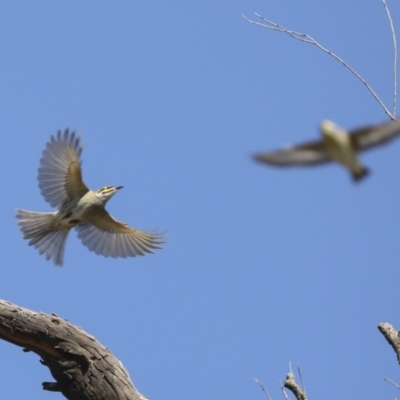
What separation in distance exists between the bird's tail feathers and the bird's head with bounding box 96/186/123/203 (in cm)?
61

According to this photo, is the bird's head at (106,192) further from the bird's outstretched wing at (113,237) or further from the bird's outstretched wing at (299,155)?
the bird's outstretched wing at (299,155)

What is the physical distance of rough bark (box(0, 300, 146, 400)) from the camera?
7812 mm

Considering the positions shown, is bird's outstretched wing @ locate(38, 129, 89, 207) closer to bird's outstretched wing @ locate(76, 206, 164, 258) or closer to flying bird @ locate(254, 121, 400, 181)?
bird's outstretched wing @ locate(76, 206, 164, 258)

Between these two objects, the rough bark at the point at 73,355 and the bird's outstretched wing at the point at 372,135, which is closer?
the bird's outstretched wing at the point at 372,135

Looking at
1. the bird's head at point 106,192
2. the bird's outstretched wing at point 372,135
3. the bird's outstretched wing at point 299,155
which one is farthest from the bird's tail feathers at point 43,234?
the bird's outstretched wing at point 372,135

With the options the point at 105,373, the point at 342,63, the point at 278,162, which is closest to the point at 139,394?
the point at 105,373

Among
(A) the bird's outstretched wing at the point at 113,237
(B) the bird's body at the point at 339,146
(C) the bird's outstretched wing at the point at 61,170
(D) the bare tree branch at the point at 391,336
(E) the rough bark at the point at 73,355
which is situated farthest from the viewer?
(A) the bird's outstretched wing at the point at 113,237

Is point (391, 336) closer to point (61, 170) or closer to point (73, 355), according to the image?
point (73, 355)

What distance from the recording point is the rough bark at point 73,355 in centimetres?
781

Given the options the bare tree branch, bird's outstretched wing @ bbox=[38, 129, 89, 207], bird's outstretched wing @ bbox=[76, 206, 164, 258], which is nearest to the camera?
the bare tree branch

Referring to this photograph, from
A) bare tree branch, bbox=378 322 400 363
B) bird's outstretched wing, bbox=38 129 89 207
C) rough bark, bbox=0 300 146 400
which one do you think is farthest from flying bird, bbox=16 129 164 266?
bare tree branch, bbox=378 322 400 363

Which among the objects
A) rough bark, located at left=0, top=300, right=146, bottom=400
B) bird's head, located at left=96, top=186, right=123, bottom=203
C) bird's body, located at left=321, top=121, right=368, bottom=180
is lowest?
bird's body, located at left=321, top=121, right=368, bottom=180

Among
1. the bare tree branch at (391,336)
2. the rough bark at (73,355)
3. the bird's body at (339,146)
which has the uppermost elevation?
the rough bark at (73,355)

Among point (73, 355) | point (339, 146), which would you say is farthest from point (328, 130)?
point (73, 355)
